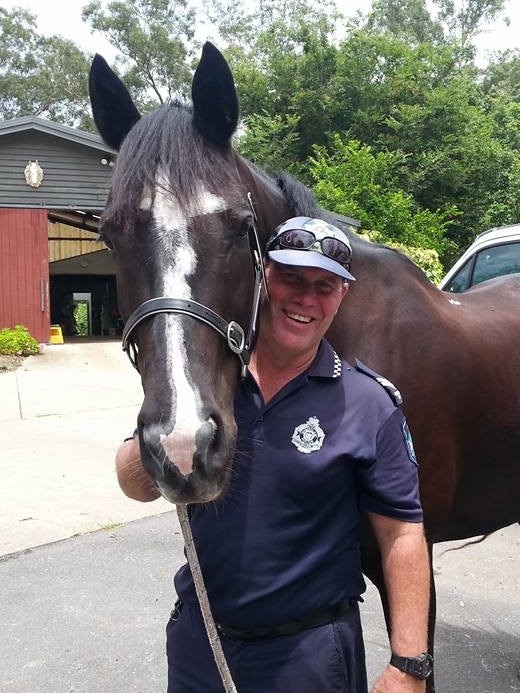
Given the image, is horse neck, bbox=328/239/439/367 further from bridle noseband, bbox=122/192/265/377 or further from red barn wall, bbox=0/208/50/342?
red barn wall, bbox=0/208/50/342

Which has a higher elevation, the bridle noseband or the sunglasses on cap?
the sunglasses on cap

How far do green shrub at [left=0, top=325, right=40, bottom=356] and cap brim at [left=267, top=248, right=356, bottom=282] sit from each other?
13550mm

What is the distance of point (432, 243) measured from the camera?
16.1m

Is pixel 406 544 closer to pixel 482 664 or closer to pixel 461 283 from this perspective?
pixel 482 664

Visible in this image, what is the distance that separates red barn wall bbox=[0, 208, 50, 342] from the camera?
591 inches

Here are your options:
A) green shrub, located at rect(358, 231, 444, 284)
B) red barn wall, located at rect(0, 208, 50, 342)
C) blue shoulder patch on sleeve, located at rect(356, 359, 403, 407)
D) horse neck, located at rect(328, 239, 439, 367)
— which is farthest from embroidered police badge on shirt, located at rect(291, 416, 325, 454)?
red barn wall, located at rect(0, 208, 50, 342)

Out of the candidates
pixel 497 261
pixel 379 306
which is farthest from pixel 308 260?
pixel 497 261

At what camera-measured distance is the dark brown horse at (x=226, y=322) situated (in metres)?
1.32

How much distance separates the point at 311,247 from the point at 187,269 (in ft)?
1.04

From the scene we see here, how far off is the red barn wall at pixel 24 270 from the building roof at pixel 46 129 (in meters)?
1.80

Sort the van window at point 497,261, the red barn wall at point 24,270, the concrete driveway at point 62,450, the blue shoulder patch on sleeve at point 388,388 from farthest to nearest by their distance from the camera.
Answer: the red barn wall at point 24,270 < the van window at point 497,261 < the concrete driveway at point 62,450 < the blue shoulder patch on sleeve at point 388,388

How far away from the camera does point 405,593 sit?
1.52 metres

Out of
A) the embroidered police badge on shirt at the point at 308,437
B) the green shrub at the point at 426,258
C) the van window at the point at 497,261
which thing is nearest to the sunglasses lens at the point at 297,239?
the embroidered police badge on shirt at the point at 308,437

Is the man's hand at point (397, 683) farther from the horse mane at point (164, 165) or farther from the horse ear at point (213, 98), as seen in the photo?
the horse ear at point (213, 98)
